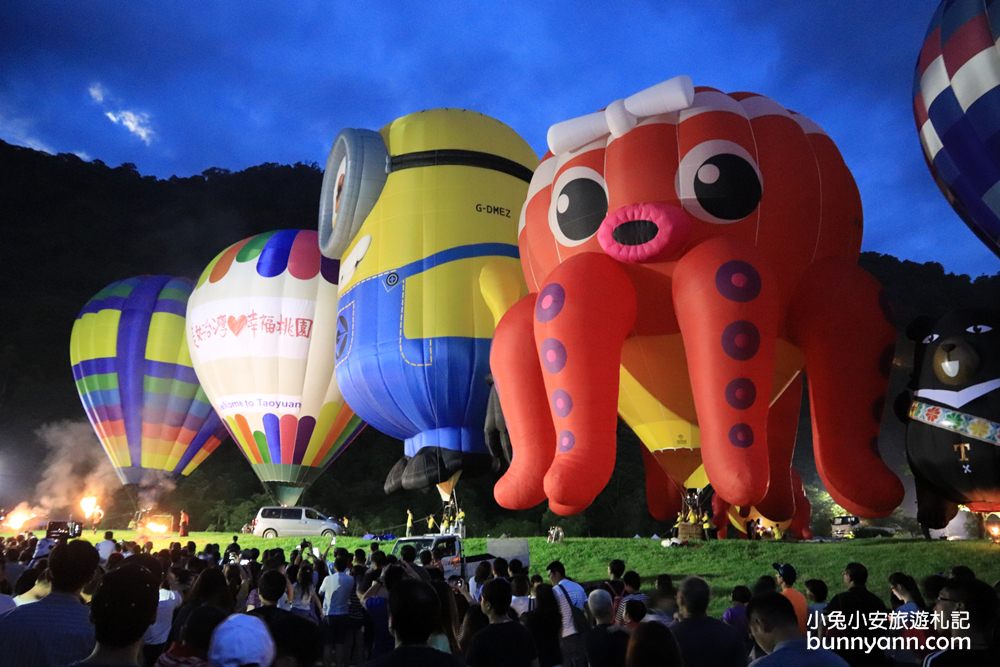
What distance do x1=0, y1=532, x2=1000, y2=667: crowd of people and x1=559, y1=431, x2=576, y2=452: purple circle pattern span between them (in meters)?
1.31

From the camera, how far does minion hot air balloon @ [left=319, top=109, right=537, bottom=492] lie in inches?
430

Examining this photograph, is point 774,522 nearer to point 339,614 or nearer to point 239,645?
point 339,614

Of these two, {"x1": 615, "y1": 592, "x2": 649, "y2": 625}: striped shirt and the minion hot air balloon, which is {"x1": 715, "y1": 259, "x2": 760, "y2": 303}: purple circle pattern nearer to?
{"x1": 615, "y1": 592, "x2": 649, "y2": 625}: striped shirt

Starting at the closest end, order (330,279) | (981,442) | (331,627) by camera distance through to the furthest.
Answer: (331,627) < (981,442) < (330,279)

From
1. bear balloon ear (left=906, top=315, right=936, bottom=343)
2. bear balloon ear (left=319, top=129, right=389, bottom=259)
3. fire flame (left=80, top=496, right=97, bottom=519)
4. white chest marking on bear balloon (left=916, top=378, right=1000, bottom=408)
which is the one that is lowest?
fire flame (left=80, top=496, right=97, bottom=519)

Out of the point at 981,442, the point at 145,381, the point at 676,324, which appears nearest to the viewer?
the point at 981,442

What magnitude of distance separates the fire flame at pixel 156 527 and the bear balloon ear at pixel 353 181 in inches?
316

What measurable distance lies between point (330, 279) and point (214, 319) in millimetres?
2397

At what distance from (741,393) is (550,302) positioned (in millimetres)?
1525

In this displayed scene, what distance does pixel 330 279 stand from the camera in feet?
49.2

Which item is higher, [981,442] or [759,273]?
[759,273]

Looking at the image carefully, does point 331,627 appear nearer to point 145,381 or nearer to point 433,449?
point 433,449

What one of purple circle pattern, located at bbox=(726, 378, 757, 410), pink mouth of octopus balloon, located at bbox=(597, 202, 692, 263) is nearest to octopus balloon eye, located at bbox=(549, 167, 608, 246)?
pink mouth of octopus balloon, located at bbox=(597, 202, 692, 263)

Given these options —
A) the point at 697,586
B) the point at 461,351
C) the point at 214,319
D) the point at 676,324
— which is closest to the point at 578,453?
the point at 676,324
